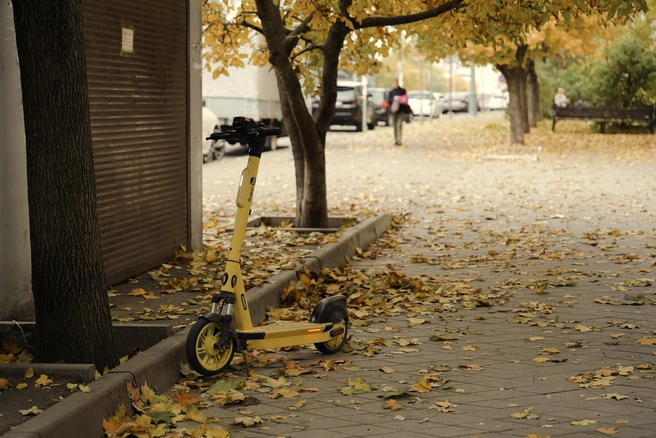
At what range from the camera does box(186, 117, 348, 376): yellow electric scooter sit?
19.5 ft

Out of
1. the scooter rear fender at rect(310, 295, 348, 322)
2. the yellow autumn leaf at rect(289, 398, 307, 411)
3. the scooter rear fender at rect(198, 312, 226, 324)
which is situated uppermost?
the scooter rear fender at rect(198, 312, 226, 324)

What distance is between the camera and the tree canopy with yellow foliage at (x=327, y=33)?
10117 mm

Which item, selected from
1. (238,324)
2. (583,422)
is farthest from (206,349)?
(583,422)

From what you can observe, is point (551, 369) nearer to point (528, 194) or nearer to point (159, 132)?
point (159, 132)

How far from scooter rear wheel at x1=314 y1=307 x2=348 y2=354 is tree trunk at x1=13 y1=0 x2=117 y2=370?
1.49 metres

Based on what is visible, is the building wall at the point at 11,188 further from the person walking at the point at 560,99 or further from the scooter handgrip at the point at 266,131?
the person walking at the point at 560,99

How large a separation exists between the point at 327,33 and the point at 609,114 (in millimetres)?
27015

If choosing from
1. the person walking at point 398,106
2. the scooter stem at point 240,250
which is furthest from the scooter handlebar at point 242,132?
the person walking at point 398,106

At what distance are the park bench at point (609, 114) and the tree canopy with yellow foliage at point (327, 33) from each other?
24.7 m

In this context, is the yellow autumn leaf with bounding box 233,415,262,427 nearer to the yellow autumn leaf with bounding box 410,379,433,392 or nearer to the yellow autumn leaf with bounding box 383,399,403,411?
the yellow autumn leaf with bounding box 383,399,403,411

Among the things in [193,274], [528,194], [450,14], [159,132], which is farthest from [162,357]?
[528,194]

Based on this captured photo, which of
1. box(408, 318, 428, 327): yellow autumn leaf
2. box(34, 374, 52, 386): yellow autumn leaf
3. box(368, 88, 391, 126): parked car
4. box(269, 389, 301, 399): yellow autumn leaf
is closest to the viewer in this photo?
box(34, 374, 52, 386): yellow autumn leaf

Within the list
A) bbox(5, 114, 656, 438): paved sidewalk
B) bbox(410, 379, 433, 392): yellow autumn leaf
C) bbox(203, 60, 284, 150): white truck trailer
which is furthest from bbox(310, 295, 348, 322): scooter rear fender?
bbox(203, 60, 284, 150): white truck trailer

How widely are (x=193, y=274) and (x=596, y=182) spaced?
11837mm
